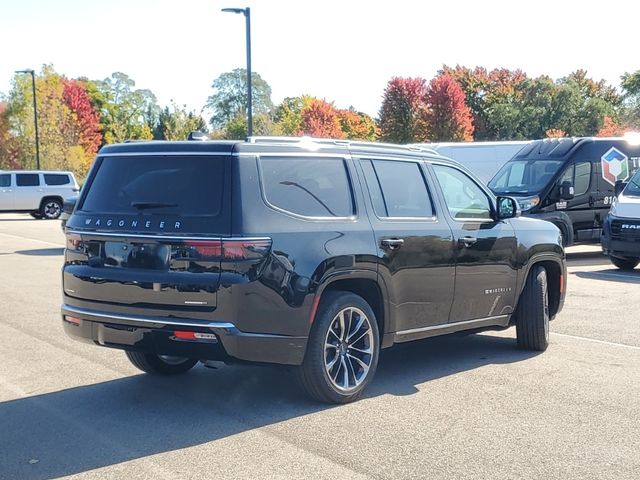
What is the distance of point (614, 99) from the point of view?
8269 centimetres

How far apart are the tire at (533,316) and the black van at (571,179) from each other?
8.69 metres

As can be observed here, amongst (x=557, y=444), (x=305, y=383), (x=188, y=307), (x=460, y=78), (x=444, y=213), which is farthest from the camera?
(x=460, y=78)

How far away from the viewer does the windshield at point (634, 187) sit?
15203 mm

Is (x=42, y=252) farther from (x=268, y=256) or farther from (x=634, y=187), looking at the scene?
(x=268, y=256)

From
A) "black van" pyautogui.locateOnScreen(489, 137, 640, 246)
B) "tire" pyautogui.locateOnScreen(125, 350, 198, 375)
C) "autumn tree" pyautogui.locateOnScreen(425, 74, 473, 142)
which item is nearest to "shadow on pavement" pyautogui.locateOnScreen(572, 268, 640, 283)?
"black van" pyautogui.locateOnScreen(489, 137, 640, 246)

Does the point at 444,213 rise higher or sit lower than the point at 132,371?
higher

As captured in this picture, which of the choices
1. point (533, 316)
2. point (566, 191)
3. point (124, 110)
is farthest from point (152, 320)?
point (124, 110)

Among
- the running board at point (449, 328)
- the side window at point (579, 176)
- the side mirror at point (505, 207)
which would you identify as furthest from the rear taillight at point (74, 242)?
the side window at point (579, 176)

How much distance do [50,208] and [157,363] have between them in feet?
93.5

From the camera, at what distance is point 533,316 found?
304 inches

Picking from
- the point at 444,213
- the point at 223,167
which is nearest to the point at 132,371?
the point at 223,167

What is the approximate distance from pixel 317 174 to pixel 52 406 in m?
2.51

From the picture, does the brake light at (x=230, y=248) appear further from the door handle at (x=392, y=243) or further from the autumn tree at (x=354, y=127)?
the autumn tree at (x=354, y=127)

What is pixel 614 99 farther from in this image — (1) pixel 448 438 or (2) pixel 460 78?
(1) pixel 448 438
